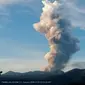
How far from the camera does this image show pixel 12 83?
55.4 metres

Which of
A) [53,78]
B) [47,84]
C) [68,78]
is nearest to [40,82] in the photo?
[47,84]

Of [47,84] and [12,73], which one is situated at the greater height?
[12,73]

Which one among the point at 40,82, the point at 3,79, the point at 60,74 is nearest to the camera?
the point at 40,82

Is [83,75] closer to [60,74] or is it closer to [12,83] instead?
[60,74]

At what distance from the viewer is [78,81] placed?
5903 cm

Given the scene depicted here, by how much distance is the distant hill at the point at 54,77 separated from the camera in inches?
2298

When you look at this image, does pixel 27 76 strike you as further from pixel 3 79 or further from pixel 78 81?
pixel 78 81

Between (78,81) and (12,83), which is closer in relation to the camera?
(12,83)

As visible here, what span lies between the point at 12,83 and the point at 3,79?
418cm

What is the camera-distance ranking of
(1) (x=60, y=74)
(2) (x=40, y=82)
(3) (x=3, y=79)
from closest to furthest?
(2) (x=40, y=82), (3) (x=3, y=79), (1) (x=60, y=74)

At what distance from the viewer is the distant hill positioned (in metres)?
58.4

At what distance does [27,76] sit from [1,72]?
7353 millimetres

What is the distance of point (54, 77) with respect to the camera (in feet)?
199

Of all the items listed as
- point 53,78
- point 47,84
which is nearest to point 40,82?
point 47,84
